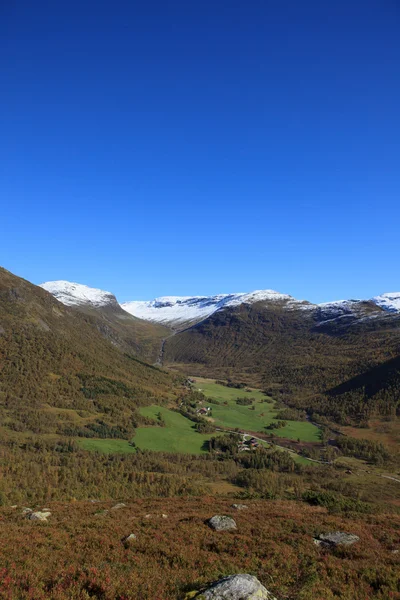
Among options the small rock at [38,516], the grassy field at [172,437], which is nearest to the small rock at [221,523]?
the small rock at [38,516]

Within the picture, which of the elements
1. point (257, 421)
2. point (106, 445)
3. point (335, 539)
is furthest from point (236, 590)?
point (257, 421)

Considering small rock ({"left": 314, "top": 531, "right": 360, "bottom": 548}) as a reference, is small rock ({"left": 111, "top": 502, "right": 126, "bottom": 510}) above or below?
below

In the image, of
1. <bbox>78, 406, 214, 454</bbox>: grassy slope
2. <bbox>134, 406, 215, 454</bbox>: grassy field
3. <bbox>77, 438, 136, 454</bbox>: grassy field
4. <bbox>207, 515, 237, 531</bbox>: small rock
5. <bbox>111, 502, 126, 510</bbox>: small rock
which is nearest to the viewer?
<bbox>207, 515, 237, 531</bbox>: small rock

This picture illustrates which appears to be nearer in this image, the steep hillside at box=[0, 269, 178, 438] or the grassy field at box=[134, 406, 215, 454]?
the grassy field at box=[134, 406, 215, 454]

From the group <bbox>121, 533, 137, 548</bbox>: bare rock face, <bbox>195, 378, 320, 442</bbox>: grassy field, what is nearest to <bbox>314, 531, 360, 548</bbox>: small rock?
<bbox>121, 533, 137, 548</bbox>: bare rock face

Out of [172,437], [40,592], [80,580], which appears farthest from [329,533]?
[172,437]

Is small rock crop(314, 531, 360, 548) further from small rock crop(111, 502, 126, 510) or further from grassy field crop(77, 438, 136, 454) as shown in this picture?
grassy field crop(77, 438, 136, 454)

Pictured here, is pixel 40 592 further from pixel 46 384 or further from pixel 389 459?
pixel 46 384
